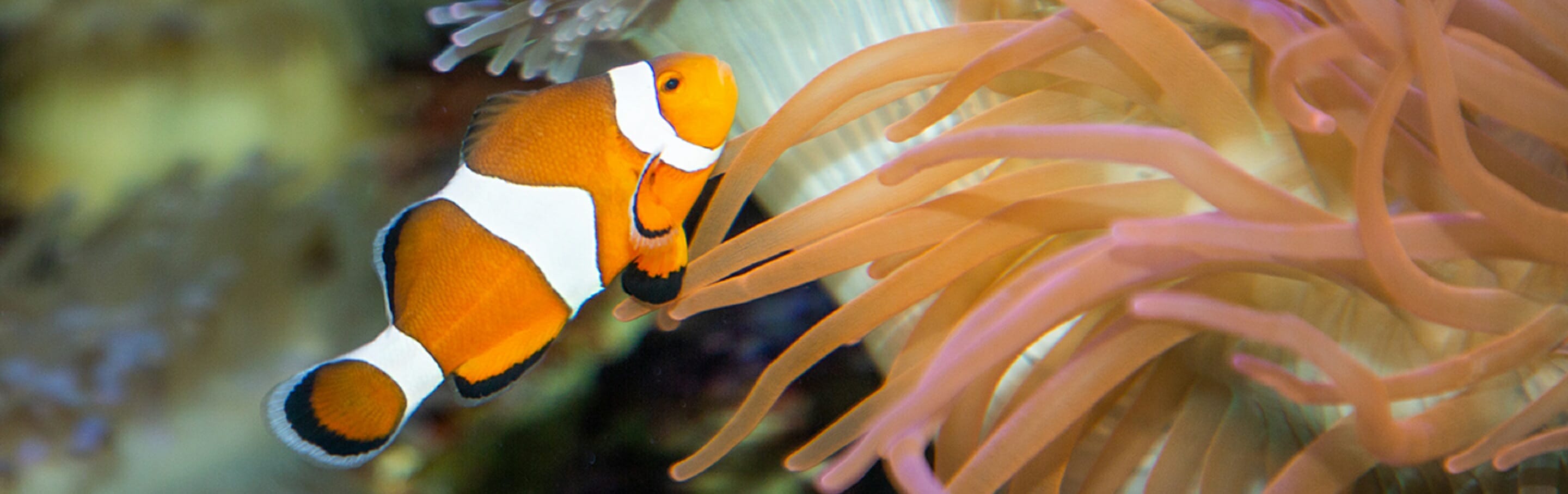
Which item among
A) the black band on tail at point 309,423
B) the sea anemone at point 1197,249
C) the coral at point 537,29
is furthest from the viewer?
the coral at point 537,29

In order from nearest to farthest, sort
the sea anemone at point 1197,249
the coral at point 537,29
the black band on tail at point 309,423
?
the sea anemone at point 1197,249 → the black band on tail at point 309,423 → the coral at point 537,29

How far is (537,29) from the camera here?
1021 mm

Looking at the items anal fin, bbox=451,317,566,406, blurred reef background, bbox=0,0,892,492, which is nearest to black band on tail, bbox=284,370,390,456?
anal fin, bbox=451,317,566,406

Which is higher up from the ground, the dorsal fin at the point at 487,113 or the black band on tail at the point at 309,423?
the dorsal fin at the point at 487,113

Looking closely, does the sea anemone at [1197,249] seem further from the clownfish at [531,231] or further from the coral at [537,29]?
the coral at [537,29]

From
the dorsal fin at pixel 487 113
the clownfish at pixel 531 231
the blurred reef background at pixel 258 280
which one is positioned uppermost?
the dorsal fin at pixel 487 113

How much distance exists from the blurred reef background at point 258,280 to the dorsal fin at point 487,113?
0.24m

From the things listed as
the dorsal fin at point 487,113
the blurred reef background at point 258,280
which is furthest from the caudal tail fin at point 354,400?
the blurred reef background at point 258,280

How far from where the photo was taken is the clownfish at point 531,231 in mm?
727

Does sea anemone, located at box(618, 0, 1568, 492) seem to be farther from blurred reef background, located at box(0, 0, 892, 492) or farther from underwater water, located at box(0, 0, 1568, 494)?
blurred reef background, located at box(0, 0, 892, 492)

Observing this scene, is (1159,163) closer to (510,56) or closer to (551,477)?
(510,56)

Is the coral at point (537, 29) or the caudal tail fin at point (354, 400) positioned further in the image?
the coral at point (537, 29)

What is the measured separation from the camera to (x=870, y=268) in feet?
2.68

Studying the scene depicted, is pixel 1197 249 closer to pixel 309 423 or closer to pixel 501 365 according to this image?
pixel 501 365
